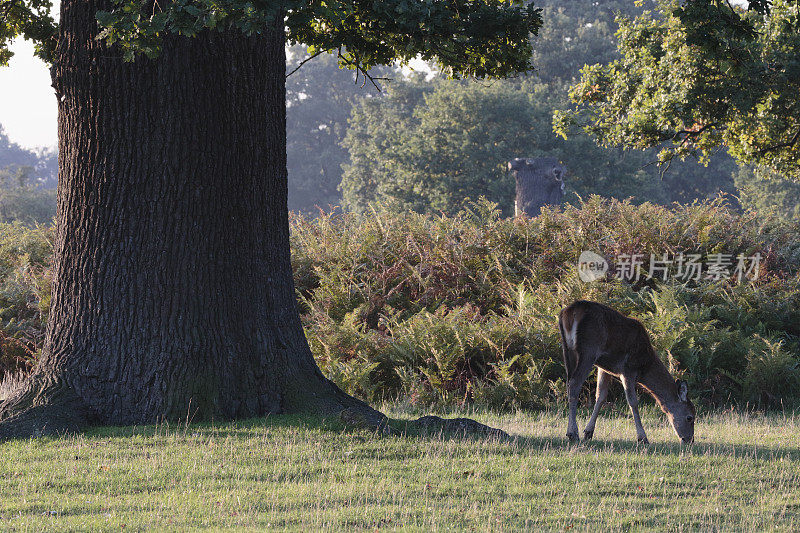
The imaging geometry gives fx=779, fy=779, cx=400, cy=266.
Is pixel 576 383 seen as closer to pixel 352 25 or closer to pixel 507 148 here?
pixel 352 25

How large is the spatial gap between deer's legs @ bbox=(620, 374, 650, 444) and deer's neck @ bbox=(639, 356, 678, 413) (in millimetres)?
284

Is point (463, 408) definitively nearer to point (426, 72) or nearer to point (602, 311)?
point (602, 311)

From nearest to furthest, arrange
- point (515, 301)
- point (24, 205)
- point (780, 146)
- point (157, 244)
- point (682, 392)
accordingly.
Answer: point (157, 244)
point (682, 392)
point (515, 301)
point (780, 146)
point (24, 205)

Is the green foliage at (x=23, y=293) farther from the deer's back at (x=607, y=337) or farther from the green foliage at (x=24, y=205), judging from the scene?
the green foliage at (x=24, y=205)

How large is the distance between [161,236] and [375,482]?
3922mm

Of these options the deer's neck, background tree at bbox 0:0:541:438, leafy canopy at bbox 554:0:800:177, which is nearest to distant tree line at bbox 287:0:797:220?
leafy canopy at bbox 554:0:800:177

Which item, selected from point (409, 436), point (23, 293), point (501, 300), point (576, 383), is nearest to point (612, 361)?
point (576, 383)

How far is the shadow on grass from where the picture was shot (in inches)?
327

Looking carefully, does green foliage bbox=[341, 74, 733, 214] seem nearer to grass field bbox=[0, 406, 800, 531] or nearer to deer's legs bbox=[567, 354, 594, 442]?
deer's legs bbox=[567, 354, 594, 442]

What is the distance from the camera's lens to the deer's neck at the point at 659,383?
993 centimetres

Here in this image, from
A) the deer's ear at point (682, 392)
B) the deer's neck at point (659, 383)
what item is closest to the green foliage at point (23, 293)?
the deer's neck at point (659, 383)

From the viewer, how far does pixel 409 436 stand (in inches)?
336

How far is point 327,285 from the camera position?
51.5 feet

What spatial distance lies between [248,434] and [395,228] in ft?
32.4
